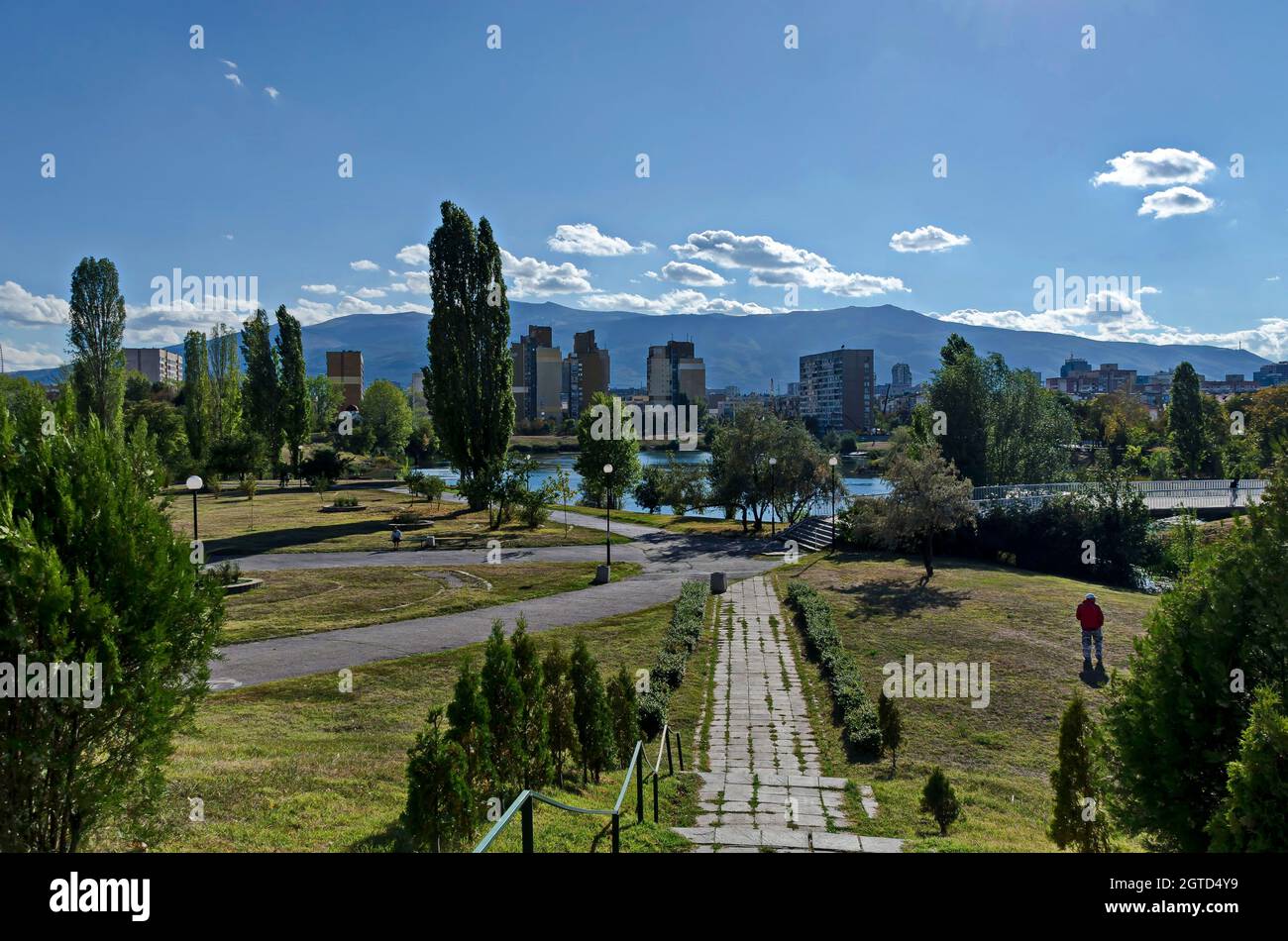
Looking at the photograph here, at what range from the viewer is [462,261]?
43156mm

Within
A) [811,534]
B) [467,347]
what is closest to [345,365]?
[467,347]

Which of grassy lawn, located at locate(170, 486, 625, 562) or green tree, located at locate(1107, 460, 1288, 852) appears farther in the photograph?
grassy lawn, located at locate(170, 486, 625, 562)

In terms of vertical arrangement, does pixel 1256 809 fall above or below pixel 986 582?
above

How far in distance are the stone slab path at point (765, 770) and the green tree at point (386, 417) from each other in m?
71.4

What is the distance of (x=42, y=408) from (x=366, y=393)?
94689 mm

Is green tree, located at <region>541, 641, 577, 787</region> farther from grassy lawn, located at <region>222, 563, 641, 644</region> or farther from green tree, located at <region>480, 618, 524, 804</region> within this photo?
grassy lawn, located at <region>222, 563, 641, 644</region>

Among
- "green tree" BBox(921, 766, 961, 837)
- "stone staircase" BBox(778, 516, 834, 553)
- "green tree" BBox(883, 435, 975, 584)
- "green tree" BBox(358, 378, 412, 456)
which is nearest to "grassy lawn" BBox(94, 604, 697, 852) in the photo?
"green tree" BBox(921, 766, 961, 837)

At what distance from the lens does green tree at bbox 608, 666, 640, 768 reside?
10898 mm

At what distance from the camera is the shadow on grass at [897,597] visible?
20.8 meters

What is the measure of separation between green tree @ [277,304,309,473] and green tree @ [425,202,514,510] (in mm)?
24997

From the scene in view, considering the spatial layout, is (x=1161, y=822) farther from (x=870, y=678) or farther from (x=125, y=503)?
(x=870, y=678)

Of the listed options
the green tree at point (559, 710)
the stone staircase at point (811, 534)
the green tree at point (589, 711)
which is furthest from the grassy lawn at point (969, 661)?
the stone staircase at point (811, 534)

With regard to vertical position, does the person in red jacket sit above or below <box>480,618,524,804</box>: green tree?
below
